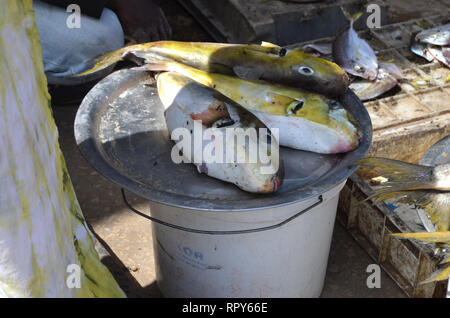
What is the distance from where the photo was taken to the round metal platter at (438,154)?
3.07 meters

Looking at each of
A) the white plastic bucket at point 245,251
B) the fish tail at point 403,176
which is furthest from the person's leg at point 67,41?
the fish tail at point 403,176

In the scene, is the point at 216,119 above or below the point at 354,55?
above

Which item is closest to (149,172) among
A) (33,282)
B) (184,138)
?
(184,138)

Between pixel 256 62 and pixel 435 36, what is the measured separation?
1825 mm

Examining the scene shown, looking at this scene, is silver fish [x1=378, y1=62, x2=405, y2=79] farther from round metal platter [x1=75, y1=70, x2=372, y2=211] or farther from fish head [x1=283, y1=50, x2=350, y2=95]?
fish head [x1=283, y1=50, x2=350, y2=95]

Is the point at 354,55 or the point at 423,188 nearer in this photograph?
the point at 423,188

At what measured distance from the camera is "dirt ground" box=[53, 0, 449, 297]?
2.95 m

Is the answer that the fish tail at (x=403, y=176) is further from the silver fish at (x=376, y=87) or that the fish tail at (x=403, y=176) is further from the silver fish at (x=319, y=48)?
the silver fish at (x=319, y=48)

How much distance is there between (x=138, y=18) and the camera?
4.36 metres

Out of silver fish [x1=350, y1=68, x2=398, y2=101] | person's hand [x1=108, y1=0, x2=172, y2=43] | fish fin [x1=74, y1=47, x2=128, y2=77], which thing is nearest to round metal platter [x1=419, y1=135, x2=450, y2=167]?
silver fish [x1=350, y1=68, x2=398, y2=101]

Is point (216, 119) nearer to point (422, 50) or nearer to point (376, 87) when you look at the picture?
point (376, 87)

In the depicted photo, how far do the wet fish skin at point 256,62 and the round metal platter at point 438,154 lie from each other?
35.7 inches

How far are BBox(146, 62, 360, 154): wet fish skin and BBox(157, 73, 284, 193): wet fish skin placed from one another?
0.16m

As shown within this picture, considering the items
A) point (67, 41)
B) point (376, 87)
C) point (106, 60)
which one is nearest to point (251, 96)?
point (106, 60)
